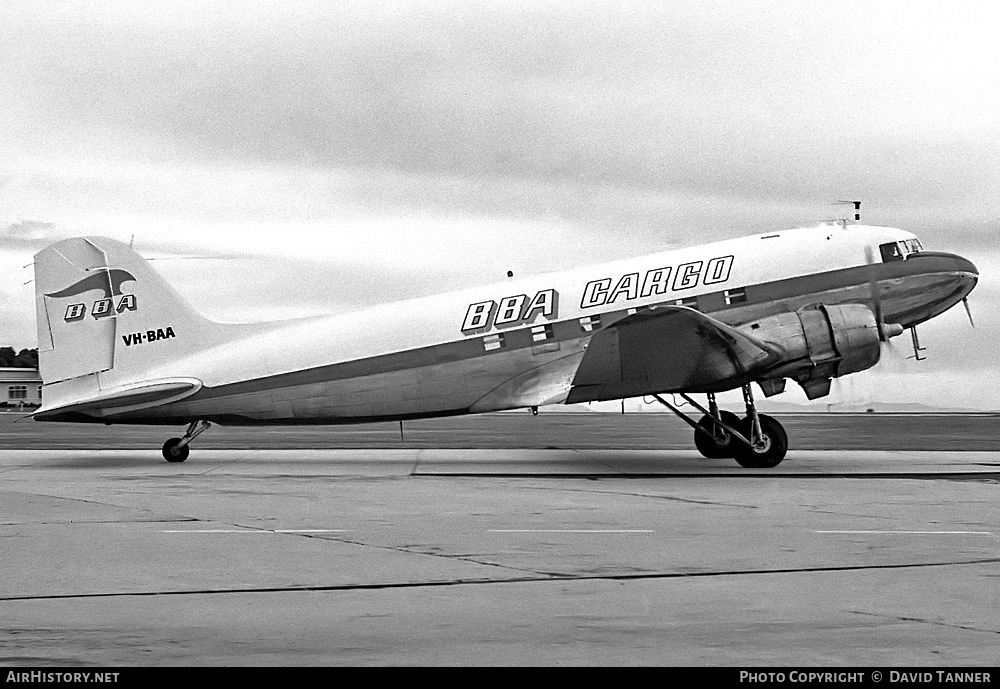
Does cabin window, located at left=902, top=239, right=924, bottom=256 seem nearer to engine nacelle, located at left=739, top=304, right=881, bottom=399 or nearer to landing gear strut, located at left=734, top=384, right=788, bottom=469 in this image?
engine nacelle, located at left=739, top=304, right=881, bottom=399

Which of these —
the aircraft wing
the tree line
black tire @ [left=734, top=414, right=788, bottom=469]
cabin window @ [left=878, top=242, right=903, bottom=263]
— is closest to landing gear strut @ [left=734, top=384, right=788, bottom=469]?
black tire @ [left=734, top=414, right=788, bottom=469]

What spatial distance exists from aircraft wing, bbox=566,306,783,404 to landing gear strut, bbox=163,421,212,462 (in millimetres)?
7367

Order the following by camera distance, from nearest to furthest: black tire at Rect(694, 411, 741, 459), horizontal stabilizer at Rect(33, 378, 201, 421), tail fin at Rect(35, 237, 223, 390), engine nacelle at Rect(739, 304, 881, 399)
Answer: engine nacelle at Rect(739, 304, 881, 399) < horizontal stabilizer at Rect(33, 378, 201, 421) < tail fin at Rect(35, 237, 223, 390) < black tire at Rect(694, 411, 741, 459)

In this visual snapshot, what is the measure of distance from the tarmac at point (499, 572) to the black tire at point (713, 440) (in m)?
5.24

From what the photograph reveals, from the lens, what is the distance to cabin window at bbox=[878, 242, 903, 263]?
20.7 meters

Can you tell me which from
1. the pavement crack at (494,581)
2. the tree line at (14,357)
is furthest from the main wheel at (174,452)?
the tree line at (14,357)

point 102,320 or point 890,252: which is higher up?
point 890,252

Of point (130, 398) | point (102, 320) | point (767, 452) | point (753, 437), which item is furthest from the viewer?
point (102, 320)

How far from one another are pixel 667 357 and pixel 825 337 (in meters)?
2.87

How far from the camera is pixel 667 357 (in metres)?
19.4

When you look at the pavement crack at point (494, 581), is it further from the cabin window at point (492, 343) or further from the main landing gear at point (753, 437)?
the cabin window at point (492, 343)

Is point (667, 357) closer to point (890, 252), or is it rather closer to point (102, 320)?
point (890, 252)

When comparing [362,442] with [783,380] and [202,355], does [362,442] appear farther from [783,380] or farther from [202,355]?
[783,380]

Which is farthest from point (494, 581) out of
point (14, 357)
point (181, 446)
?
point (14, 357)
